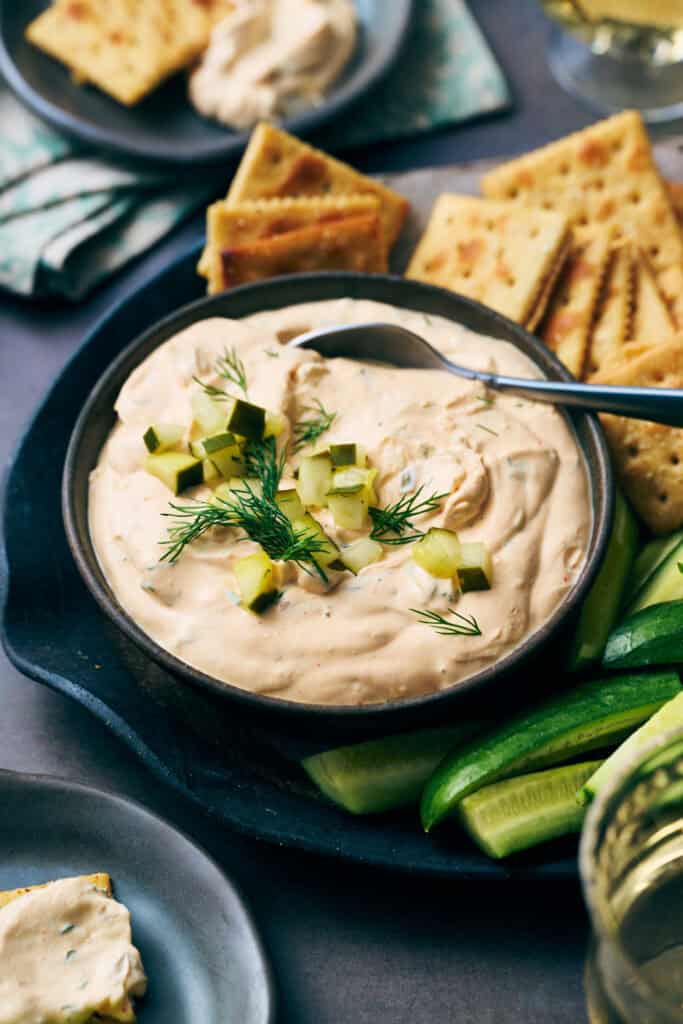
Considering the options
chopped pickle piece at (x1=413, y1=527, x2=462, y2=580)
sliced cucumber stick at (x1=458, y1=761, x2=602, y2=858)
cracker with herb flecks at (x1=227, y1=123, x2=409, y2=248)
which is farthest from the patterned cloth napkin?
sliced cucumber stick at (x1=458, y1=761, x2=602, y2=858)

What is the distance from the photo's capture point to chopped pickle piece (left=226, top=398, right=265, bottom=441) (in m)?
2.85

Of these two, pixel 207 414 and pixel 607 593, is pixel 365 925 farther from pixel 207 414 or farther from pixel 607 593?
pixel 207 414

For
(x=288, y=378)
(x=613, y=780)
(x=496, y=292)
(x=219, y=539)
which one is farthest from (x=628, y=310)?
(x=613, y=780)

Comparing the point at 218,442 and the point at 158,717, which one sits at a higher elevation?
the point at 218,442

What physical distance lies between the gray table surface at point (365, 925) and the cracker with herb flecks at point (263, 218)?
1344 millimetres

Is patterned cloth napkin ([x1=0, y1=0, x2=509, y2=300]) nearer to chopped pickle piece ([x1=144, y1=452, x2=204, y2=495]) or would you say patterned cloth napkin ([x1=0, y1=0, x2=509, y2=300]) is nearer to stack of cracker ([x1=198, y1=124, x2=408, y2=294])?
stack of cracker ([x1=198, y1=124, x2=408, y2=294])

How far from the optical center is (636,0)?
393 centimetres

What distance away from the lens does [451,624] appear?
263cm

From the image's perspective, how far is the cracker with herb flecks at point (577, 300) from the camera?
3387 mm

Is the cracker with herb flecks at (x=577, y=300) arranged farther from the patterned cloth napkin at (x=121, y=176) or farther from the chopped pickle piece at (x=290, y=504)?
the patterned cloth napkin at (x=121, y=176)

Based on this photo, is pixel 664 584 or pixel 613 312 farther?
pixel 613 312

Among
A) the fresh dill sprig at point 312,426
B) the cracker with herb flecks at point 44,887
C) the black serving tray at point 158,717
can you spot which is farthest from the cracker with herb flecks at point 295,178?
the cracker with herb flecks at point 44,887

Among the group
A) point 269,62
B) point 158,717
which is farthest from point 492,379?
point 269,62

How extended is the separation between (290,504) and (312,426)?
0.26 meters
